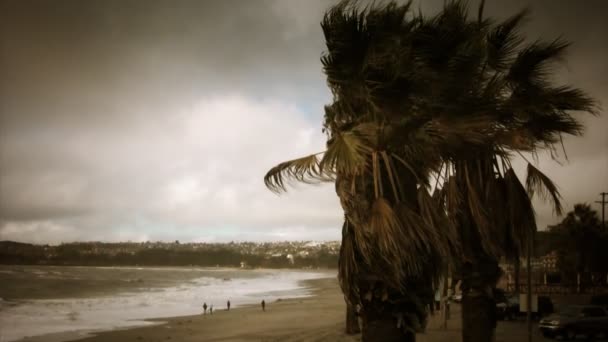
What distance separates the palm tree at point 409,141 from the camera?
18.6 ft

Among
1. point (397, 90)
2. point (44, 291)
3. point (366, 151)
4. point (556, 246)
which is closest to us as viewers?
point (397, 90)

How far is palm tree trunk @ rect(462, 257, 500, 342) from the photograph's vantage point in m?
7.57

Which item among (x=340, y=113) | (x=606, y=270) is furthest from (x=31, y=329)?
(x=606, y=270)

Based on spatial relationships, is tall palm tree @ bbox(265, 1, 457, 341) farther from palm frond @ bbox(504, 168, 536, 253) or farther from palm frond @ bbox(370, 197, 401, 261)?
palm frond @ bbox(504, 168, 536, 253)

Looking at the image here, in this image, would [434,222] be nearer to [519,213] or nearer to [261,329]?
[519,213]

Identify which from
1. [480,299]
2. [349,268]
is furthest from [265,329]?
[349,268]

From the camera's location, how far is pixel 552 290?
36.3m

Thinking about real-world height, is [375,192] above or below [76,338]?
above

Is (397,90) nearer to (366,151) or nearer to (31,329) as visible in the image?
(366,151)

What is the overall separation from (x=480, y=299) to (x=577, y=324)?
14447 millimetres

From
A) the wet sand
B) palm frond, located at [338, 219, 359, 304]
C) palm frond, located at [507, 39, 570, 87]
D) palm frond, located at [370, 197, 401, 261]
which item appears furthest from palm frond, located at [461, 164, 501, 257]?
the wet sand

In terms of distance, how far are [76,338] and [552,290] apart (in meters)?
29.0

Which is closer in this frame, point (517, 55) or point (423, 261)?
point (423, 261)

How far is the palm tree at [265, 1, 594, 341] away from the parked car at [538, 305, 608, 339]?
46.2ft
